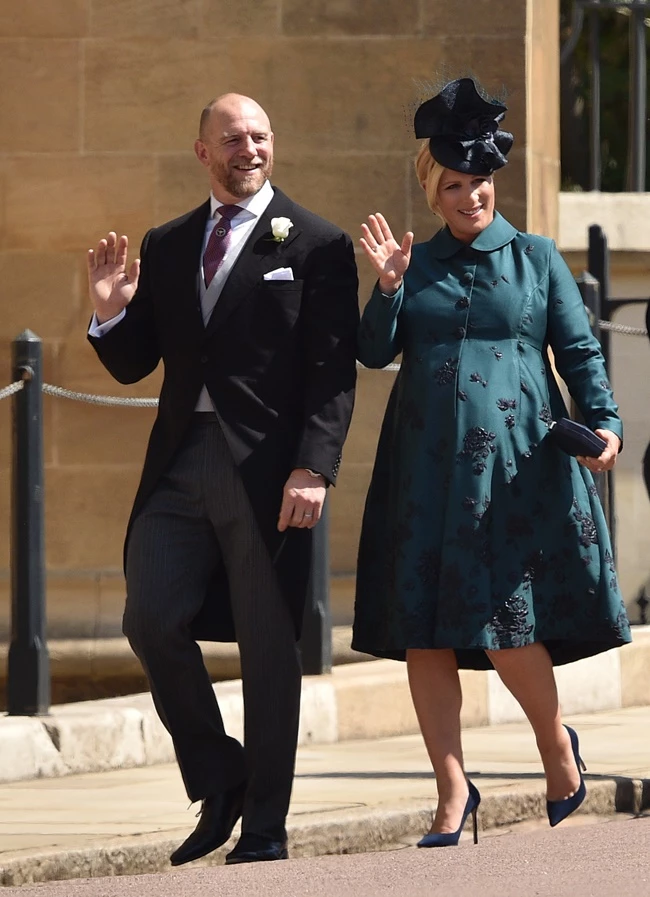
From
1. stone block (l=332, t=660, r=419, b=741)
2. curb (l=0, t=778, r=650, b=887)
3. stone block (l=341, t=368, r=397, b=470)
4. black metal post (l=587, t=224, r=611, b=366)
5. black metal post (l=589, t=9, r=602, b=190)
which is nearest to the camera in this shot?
curb (l=0, t=778, r=650, b=887)

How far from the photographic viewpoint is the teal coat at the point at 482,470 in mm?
5324

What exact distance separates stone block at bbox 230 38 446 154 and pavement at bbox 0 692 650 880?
245cm

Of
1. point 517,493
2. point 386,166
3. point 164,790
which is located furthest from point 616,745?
point 386,166

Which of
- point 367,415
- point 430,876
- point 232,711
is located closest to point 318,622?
point 232,711

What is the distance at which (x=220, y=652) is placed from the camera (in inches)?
343

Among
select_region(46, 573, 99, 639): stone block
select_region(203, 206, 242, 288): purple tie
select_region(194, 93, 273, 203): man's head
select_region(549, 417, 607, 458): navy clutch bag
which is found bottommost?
select_region(46, 573, 99, 639): stone block

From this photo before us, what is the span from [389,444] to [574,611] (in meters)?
0.59

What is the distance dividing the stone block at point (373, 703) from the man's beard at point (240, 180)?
2.46 metres

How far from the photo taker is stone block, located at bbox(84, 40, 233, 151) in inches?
343

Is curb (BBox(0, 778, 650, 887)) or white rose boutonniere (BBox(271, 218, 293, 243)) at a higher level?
white rose boutonniere (BBox(271, 218, 293, 243))

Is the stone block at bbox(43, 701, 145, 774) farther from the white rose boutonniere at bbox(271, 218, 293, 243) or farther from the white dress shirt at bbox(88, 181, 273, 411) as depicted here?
the white rose boutonniere at bbox(271, 218, 293, 243)

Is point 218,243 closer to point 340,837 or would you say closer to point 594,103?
point 340,837


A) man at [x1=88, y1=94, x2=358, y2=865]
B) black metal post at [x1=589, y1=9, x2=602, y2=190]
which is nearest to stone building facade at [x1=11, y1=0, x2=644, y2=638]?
black metal post at [x1=589, y1=9, x2=602, y2=190]

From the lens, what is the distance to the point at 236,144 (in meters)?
5.33
